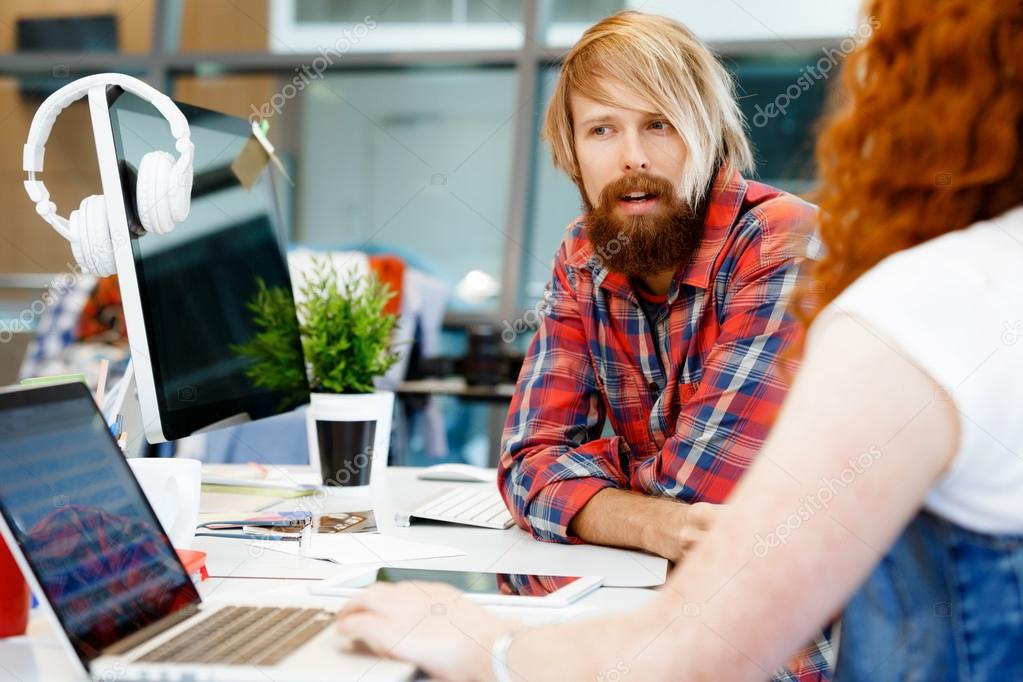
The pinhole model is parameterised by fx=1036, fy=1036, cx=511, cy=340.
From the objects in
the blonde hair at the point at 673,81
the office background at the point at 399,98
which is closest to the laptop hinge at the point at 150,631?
the blonde hair at the point at 673,81

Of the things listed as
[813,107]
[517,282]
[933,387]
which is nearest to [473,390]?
[517,282]

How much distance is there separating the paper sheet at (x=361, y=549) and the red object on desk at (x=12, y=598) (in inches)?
13.5

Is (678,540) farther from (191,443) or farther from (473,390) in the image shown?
(473,390)

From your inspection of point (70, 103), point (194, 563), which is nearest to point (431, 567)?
point (194, 563)

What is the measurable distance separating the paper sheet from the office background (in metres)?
3.28

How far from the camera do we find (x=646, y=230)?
1554mm

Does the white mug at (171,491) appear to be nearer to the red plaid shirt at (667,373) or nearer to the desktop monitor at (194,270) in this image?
the desktop monitor at (194,270)

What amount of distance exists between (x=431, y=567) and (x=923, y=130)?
702mm

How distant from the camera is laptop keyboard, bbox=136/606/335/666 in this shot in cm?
77

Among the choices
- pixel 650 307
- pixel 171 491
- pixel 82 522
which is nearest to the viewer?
pixel 82 522

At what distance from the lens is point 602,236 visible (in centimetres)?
164

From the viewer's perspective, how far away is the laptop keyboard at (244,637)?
30.4 inches

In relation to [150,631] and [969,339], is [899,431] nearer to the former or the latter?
[969,339]

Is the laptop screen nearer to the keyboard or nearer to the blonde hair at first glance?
the keyboard
